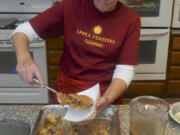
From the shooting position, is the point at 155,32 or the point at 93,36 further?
the point at 155,32

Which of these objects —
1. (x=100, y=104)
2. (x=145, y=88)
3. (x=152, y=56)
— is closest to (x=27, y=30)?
(x=100, y=104)

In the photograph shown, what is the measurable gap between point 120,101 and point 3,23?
137 cm

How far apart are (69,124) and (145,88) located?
5.64 ft

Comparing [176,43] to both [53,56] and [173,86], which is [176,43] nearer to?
[173,86]

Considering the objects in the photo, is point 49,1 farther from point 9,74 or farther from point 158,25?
point 158,25

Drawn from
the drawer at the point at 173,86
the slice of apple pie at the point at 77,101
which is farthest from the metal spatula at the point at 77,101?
the drawer at the point at 173,86

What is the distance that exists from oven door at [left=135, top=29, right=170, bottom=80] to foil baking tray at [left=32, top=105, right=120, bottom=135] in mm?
1469

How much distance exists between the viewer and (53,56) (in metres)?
2.21

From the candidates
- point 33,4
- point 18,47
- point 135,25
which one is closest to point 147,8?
point 33,4

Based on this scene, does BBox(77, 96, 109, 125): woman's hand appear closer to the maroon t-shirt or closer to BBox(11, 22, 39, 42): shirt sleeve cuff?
the maroon t-shirt

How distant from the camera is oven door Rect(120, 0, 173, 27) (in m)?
2.11

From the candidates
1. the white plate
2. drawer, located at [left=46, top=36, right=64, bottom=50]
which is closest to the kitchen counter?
the white plate

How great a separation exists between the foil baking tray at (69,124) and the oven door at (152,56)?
147 cm

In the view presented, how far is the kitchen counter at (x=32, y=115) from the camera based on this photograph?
81 cm
